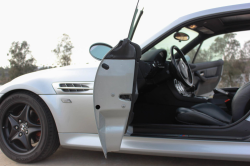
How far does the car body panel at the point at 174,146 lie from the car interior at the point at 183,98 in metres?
0.05

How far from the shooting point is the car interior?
1.72 metres

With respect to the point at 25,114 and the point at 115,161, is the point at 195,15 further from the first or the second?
the point at 25,114

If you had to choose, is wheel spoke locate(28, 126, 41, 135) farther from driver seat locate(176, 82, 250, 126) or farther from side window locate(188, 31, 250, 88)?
side window locate(188, 31, 250, 88)

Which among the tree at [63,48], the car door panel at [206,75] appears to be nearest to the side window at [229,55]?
the car door panel at [206,75]

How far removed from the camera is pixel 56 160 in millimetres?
2150

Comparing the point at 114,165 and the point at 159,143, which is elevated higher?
the point at 159,143

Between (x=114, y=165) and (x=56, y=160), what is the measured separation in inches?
24.1

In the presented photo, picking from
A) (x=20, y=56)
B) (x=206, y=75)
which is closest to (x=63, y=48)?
(x=20, y=56)

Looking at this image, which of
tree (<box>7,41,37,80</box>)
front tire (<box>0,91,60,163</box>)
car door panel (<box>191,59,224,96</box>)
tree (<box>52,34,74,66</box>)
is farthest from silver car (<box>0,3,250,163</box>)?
tree (<box>7,41,37,80</box>)

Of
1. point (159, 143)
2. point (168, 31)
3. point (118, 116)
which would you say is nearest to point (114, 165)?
point (159, 143)

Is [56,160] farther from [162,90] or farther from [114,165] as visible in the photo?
[162,90]

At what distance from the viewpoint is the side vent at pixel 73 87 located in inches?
73.6

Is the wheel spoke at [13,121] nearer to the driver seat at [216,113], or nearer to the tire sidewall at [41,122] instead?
the tire sidewall at [41,122]

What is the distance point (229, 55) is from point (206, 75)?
0.59 m
